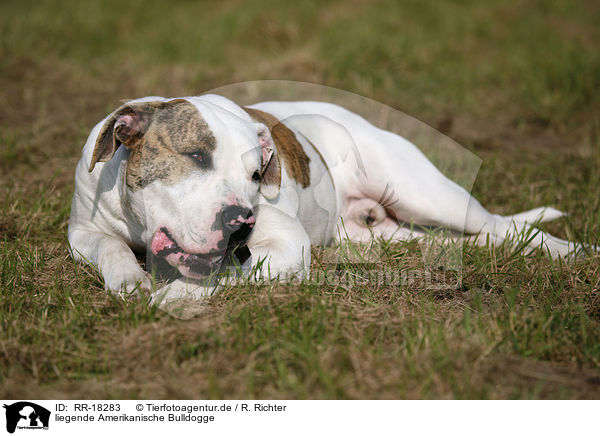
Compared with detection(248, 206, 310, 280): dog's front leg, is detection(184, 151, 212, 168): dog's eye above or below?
above

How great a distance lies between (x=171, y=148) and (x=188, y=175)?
0.47ft

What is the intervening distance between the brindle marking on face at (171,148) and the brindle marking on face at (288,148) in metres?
0.54

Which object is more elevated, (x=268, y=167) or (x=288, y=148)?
(x=288, y=148)

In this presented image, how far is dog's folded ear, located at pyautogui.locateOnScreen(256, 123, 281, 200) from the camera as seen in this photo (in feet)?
8.56

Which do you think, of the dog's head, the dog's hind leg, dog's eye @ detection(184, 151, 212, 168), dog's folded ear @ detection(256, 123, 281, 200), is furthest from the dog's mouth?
the dog's hind leg

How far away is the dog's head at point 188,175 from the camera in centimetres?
227

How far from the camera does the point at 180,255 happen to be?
2.33 meters

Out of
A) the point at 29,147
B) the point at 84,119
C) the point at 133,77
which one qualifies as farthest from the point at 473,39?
the point at 29,147
